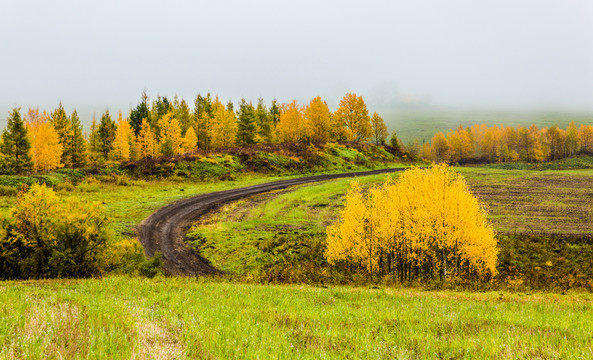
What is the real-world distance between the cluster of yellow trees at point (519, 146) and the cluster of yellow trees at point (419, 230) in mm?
127504

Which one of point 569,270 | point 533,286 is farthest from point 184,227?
point 569,270

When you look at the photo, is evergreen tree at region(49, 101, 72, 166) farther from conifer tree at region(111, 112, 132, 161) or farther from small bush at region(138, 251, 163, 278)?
small bush at region(138, 251, 163, 278)

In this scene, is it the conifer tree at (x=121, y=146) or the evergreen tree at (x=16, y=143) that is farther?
the conifer tree at (x=121, y=146)

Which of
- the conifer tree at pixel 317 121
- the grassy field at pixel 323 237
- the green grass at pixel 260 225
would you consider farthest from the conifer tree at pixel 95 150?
the grassy field at pixel 323 237

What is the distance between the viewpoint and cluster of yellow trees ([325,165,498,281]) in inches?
941

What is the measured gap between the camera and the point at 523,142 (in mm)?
136750

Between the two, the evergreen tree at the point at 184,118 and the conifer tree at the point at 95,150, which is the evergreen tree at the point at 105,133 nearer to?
the conifer tree at the point at 95,150

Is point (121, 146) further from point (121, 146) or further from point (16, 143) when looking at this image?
point (16, 143)

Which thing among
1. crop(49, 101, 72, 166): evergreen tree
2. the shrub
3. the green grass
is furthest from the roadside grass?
crop(49, 101, 72, 166): evergreen tree

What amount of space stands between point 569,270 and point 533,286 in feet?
19.5

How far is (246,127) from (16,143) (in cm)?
4327

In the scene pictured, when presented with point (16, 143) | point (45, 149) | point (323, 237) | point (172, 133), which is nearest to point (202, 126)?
point (172, 133)

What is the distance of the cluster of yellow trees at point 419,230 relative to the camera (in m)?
23.9

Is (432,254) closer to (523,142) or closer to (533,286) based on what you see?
(533,286)
